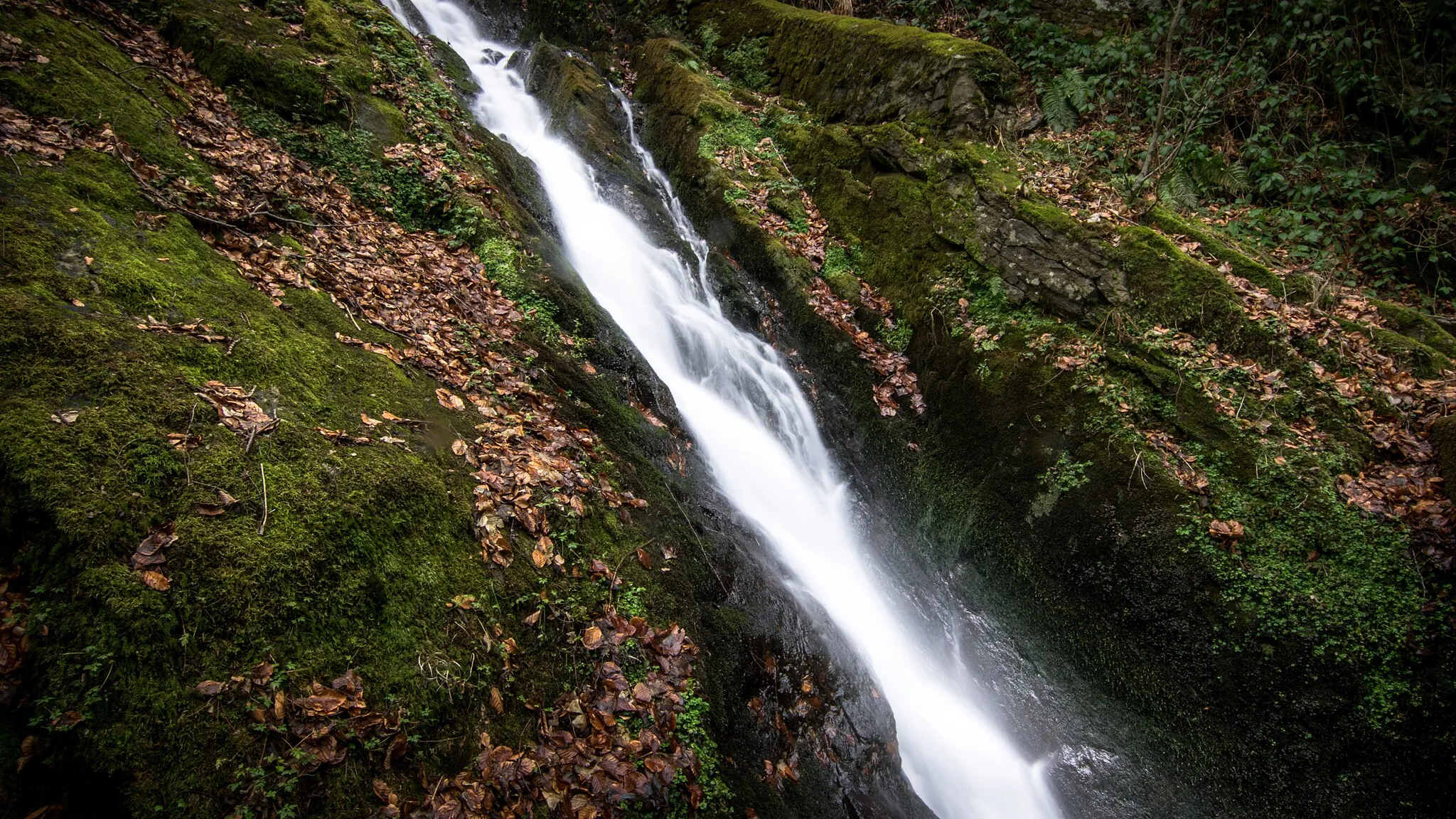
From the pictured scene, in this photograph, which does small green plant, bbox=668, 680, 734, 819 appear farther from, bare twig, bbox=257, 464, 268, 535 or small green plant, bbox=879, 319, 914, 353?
small green plant, bbox=879, 319, 914, 353

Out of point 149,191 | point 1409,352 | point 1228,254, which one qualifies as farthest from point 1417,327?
point 149,191

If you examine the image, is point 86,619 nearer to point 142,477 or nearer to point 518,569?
point 142,477

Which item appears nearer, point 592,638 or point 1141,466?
point 592,638

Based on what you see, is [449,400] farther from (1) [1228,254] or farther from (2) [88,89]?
(1) [1228,254]

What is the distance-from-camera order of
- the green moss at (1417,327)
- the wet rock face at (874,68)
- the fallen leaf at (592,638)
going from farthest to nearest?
the wet rock face at (874,68) → the green moss at (1417,327) → the fallen leaf at (592,638)

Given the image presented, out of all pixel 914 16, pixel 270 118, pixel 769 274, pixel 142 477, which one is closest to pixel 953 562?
pixel 769 274

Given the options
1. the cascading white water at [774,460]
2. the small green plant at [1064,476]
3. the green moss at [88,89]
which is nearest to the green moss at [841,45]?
the cascading white water at [774,460]

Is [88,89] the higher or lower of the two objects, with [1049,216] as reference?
lower

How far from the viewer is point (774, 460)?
762cm

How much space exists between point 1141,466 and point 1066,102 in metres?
7.43

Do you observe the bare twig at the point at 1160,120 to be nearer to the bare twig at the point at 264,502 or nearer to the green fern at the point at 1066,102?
the green fern at the point at 1066,102

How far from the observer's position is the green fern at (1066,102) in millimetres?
10078

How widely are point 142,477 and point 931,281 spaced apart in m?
8.35

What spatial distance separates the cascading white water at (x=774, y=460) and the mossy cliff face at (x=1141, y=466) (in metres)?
0.80
